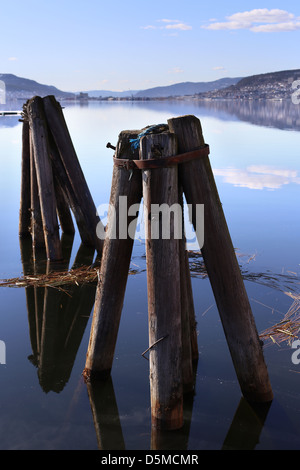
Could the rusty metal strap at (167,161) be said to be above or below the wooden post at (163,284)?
above

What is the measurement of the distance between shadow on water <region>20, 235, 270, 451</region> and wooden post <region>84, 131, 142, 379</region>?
16.1 inches

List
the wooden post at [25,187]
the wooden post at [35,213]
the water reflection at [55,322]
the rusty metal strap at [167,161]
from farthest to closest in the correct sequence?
1. the wooden post at [25,187]
2. the wooden post at [35,213]
3. the water reflection at [55,322]
4. the rusty metal strap at [167,161]

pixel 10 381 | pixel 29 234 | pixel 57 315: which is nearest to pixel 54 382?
pixel 10 381

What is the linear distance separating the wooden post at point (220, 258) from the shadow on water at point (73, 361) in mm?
430

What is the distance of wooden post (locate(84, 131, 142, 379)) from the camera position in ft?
14.3

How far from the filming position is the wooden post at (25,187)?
8.74 m

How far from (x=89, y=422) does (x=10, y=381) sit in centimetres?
95

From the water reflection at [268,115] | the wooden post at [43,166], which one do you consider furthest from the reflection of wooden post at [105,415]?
the water reflection at [268,115]

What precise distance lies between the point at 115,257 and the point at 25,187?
198 inches

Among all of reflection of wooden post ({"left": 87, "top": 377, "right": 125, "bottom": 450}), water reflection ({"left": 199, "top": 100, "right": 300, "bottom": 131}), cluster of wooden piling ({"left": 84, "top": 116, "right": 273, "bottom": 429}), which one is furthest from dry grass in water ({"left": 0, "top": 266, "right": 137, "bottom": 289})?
water reflection ({"left": 199, "top": 100, "right": 300, "bottom": 131})

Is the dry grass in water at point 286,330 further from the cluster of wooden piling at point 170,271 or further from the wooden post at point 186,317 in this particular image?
the wooden post at point 186,317

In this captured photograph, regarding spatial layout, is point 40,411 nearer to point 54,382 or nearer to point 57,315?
point 54,382
